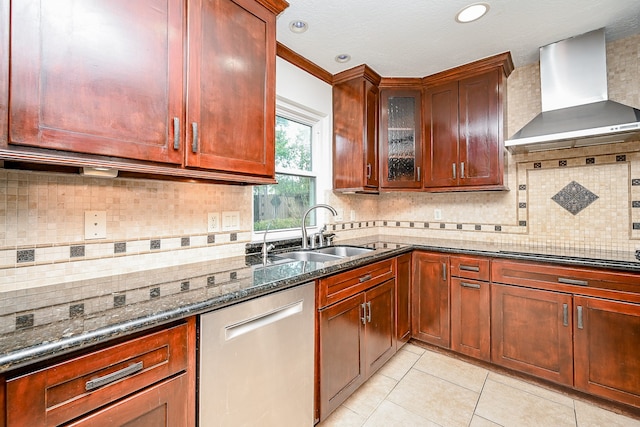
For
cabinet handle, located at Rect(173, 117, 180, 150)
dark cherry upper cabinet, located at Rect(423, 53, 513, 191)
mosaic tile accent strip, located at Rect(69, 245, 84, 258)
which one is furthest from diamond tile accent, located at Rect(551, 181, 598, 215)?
mosaic tile accent strip, located at Rect(69, 245, 84, 258)

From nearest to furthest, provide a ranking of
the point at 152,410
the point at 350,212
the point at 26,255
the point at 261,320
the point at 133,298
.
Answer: the point at 152,410
the point at 133,298
the point at 26,255
the point at 261,320
the point at 350,212

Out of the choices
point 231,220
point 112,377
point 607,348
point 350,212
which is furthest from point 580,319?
point 112,377

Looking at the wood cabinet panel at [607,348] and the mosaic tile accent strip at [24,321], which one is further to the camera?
the wood cabinet panel at [607,348]

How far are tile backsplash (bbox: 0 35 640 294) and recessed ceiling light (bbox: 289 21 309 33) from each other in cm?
114

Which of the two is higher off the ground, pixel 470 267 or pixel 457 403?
pixel 470 267

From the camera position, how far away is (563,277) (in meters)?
1.88

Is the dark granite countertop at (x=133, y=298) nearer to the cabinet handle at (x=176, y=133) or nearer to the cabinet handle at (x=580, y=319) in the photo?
the cabinet handle at (x=580, y=319)

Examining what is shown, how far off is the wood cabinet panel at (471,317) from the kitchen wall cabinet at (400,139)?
103 centimetres

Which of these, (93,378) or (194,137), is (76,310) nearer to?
(93,378)

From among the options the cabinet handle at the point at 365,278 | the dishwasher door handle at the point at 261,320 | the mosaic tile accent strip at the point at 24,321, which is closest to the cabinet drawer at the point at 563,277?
the cabinet handle at the point at 365,278

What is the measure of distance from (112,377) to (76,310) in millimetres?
267

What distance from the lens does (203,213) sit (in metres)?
1.71

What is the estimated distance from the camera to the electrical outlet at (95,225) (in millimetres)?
1280

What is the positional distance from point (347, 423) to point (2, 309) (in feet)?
5.53
